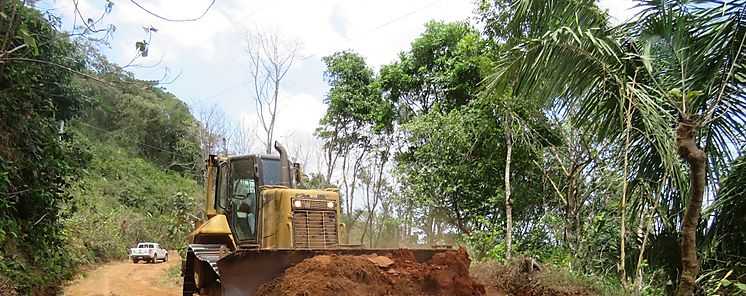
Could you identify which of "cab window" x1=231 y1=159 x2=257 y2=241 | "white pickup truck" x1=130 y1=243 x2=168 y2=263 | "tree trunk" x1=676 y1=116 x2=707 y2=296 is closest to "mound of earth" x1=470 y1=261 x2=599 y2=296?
"cab window" x1=231 y1=159 x2=257 y2=241

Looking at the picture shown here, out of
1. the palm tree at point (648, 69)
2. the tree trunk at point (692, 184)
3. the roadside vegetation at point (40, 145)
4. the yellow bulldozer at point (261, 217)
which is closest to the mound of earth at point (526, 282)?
the yellow bulldozer at point (261, 217)

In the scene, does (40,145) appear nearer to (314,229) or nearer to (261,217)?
(261,217)

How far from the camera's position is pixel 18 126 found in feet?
24.9

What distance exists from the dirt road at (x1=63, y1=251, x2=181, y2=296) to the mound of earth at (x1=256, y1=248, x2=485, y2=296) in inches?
320

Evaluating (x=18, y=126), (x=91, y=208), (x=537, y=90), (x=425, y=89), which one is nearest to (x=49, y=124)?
(x=18, y=126)

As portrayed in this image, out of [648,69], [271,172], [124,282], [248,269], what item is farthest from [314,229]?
[124,282]

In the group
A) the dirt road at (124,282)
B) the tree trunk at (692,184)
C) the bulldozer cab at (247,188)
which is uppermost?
the bulldozer cab at (247,188)

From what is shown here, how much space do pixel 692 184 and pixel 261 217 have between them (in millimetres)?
5312

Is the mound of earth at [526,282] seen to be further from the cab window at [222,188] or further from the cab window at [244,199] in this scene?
the cab window at [222,188]

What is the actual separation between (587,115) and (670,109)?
0.64m

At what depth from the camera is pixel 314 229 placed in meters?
7.42

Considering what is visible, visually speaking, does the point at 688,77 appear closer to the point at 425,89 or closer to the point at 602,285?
the point at 602,285

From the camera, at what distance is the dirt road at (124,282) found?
1396 centimetres

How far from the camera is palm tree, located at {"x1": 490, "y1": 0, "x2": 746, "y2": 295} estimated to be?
13.8ft
